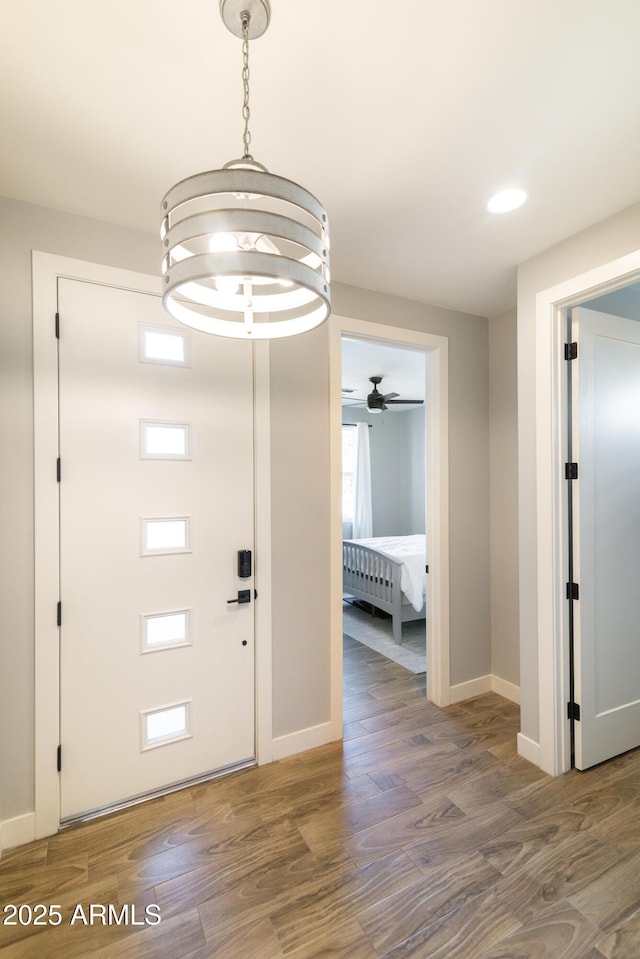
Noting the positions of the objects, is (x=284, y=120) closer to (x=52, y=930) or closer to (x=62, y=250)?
(x=62, y=250)

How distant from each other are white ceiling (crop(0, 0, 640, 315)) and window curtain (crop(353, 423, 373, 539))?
16.7ft

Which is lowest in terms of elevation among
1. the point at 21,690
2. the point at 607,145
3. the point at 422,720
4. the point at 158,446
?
the point at 422,720

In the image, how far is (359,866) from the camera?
164 cm

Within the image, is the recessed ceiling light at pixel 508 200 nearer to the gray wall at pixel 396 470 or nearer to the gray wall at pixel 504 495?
the gray wall at pixel 504 495

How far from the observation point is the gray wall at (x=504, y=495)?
9.59ft

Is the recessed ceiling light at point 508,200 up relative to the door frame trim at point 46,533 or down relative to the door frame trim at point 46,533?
up

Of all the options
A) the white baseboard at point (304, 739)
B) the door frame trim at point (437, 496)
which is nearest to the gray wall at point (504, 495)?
the door frame trim at point (437, 496)

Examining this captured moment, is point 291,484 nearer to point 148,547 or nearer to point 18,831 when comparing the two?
point 148,547

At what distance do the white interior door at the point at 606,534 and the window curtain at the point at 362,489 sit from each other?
15.6ft

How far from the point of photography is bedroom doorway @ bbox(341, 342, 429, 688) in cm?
408

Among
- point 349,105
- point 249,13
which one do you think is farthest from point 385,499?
point 249,13

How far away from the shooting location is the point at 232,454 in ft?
7.23

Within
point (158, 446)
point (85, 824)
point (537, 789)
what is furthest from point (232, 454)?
point (537, 789)

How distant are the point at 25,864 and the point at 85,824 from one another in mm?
238
